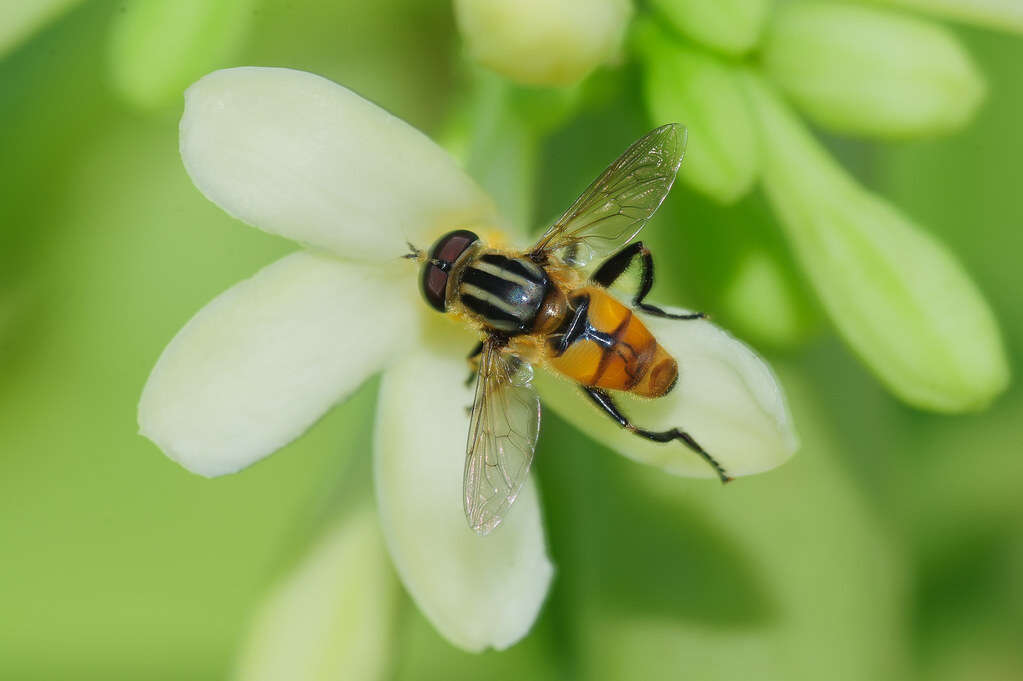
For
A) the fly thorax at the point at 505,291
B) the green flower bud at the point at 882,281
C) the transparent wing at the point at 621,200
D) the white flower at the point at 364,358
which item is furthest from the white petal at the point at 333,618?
the green flower bud at the point at 882,281

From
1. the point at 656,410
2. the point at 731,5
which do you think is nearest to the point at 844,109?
the point at 731,5

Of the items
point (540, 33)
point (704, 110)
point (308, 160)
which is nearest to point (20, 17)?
point (308, 160)

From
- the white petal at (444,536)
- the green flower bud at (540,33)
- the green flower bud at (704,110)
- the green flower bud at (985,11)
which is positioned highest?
the green flower bud at (985,11)

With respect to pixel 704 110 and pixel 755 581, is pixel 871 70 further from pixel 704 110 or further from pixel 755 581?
pixel 755 581

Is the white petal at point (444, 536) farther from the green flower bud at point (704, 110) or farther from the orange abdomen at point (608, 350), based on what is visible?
the green flower bud at point (704, 110)

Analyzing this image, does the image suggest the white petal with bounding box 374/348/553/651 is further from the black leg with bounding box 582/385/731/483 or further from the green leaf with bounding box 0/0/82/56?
the green leaf with bounding box 0/0/82/56

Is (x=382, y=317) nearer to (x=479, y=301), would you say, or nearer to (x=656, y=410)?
(x=479, y=301)

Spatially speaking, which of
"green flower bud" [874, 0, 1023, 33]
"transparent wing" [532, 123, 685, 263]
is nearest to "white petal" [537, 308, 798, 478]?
"transparent wing" [532, 123, 685, 263]
